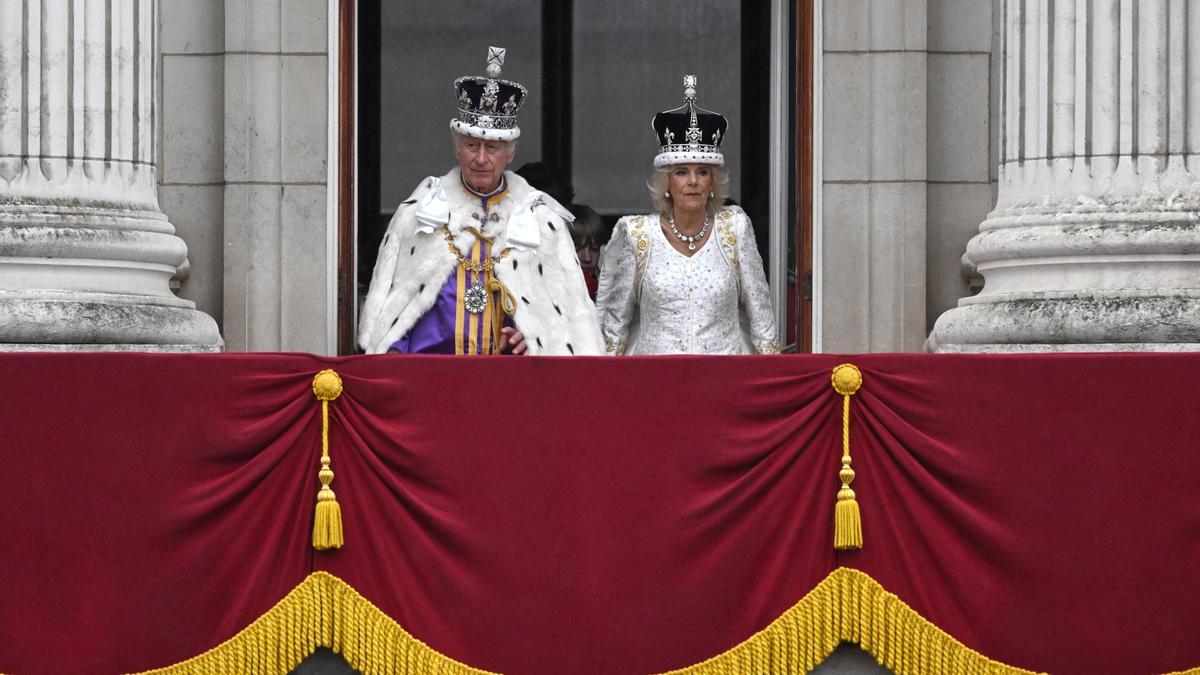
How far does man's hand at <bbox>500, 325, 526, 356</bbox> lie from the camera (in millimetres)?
9250

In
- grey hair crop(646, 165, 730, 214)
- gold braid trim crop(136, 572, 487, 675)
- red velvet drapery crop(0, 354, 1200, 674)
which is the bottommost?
gold braid trim crop(136, 572, 487, 675)

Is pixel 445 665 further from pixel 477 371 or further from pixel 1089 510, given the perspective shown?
pixel 1089 510

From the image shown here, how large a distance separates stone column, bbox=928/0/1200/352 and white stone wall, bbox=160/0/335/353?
3.29 meters

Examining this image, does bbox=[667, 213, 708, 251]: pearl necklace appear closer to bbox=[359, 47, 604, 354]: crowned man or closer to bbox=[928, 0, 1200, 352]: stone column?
bbox=[359, 47, 604, 354]: crowned man

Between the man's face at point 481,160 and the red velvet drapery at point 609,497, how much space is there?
192 cm

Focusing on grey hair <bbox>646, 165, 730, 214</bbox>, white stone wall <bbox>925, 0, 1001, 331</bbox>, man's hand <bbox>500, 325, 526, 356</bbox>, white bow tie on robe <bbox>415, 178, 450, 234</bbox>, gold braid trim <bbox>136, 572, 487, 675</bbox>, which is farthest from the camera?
white stone wall <bbox>925, 0, 1001, 331</bbox>

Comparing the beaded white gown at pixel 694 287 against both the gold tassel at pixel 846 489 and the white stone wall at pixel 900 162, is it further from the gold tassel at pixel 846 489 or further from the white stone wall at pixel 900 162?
the gold tassel at pixel 846 489

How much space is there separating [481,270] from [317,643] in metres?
2.43

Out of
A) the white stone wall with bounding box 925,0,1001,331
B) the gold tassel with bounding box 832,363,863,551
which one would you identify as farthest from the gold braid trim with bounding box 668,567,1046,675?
the white stone wall with bounding box 925,0,1001,331

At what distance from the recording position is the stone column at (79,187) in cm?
848

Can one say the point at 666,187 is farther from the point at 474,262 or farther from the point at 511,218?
the point at 474,262

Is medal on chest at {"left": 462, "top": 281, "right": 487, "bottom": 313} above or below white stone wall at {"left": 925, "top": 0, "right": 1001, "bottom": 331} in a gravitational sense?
below

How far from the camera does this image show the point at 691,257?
9812 mm

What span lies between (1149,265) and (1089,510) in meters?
1.57
